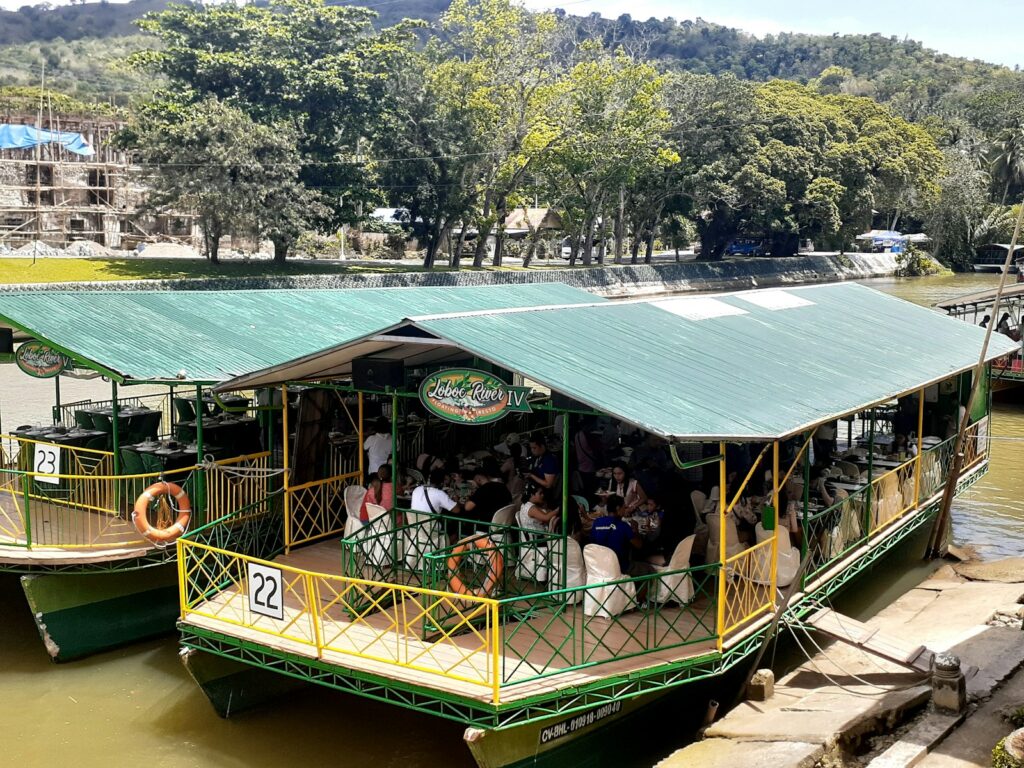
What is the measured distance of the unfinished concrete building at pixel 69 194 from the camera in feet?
204

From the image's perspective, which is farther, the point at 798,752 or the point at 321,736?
the point at 321,736

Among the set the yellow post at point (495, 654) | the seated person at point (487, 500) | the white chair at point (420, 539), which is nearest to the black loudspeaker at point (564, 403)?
the seated person at point (487, 500)

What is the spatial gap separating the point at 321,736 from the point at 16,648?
4.62 metres

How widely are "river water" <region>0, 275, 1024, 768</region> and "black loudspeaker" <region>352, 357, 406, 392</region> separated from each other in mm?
3350

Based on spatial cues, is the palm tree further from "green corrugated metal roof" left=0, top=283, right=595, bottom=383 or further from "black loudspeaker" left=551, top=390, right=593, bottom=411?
"black loudspeaker" left=551, top=390, right=593, bottom=411

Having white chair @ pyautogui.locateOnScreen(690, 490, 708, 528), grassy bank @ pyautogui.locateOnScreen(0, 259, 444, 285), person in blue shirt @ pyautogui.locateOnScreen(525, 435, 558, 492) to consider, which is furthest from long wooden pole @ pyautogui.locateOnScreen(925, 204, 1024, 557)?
grassy bank @ pyautogui.locateOnScreen(0, 259, 444, 285)

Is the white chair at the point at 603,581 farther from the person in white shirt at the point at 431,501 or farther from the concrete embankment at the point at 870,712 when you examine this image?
the person in white shirt at the point at 431,501

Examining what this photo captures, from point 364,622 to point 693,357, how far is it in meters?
4.86

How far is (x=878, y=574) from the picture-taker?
16.1 meters

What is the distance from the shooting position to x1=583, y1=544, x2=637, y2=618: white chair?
402 inches

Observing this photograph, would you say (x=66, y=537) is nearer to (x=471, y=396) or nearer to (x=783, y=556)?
(x=471, y=396)

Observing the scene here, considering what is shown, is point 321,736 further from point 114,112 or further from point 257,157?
point 114,112

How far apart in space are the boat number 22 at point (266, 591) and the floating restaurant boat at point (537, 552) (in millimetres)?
21

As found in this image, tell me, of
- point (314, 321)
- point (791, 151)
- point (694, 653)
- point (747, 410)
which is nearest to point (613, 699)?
point (694, 653)
